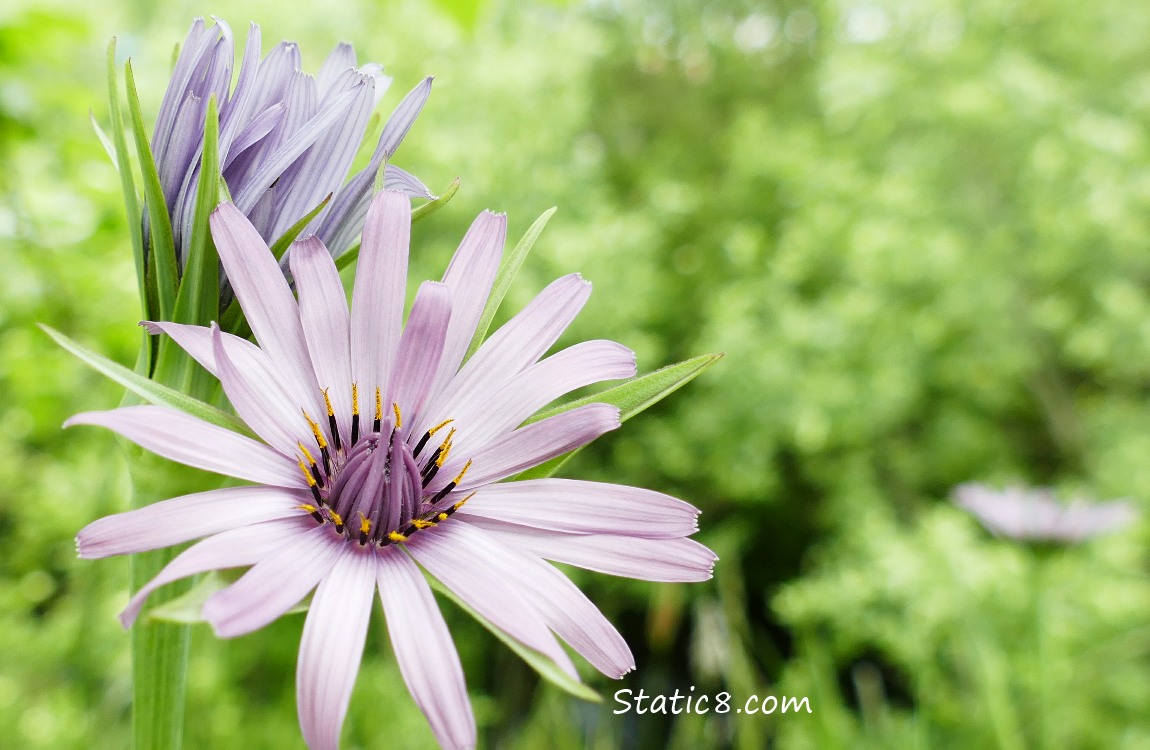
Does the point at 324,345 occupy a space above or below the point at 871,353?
below

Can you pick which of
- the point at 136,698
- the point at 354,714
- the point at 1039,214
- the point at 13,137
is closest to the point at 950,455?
the point at 1039,214

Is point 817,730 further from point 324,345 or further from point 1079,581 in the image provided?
Answer: point 1079,581

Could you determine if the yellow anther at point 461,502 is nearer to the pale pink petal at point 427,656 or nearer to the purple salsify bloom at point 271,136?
the pale pink petal at point 427,656

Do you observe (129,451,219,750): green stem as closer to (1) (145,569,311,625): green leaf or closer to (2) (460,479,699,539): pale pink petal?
(1) (145,569,311,625): green leaf

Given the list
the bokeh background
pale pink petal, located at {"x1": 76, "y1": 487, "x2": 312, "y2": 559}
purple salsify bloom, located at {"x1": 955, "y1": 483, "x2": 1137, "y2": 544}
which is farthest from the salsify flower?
purple salsify bloom, located at {"x1": 955, "y1": 483, "x2": 1137, "y2": 544}

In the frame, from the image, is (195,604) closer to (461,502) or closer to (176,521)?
(176,521)

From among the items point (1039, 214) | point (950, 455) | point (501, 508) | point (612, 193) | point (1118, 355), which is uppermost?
point (612, 193)

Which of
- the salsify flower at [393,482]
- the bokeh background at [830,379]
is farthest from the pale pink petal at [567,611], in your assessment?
the bokeh background at [830,379]
